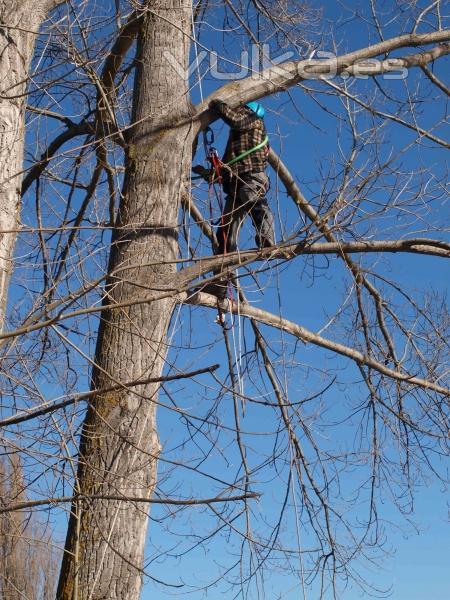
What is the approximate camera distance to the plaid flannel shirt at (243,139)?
5676 mm

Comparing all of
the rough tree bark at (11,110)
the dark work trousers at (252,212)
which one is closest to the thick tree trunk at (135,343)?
the dark work trousers at (252,212)

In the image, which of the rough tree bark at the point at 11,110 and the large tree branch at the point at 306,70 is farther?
the large tree branch at the point at 306,70

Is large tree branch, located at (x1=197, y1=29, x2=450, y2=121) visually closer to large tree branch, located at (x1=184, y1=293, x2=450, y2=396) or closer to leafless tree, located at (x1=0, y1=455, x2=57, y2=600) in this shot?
large tree branch, located at (x1=184, y1=293, x2=450, y2=396)

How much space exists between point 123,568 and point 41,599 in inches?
174

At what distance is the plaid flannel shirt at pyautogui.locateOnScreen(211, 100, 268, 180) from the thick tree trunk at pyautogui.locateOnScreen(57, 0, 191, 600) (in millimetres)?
308

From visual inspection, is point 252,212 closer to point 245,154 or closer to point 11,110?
point 245,154

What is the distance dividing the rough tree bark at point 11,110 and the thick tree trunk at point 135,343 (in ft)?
1.70

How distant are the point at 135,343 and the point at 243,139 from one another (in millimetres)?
1627

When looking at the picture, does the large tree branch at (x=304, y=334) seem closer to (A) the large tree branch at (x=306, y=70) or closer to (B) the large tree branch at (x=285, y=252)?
(B) the large tree branch at (x=285, y=252)

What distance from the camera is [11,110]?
4.00 meters

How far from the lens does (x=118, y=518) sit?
15.3ft

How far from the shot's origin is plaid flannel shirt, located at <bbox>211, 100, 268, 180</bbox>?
568 cm

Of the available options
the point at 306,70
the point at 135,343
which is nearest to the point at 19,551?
the point at 135,343

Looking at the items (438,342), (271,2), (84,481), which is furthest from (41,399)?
(271,2)
